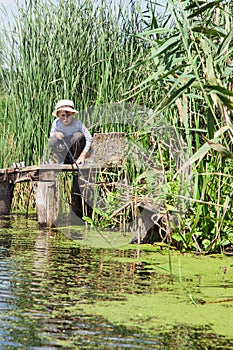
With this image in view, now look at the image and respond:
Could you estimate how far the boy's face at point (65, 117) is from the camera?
7160mm

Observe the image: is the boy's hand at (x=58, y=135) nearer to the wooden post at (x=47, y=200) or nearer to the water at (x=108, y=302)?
the wooden post at (x=47, y=200)

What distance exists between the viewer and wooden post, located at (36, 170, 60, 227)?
7.10 m

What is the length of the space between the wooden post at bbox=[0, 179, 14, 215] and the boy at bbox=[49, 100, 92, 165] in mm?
882

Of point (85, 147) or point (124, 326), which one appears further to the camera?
point (85, 147)

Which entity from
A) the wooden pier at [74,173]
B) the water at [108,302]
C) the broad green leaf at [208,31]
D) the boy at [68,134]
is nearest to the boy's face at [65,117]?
the boy at [68,134]

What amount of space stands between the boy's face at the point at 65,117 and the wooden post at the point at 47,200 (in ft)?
1.55

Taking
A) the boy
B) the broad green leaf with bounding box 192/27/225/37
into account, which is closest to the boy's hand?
the boy

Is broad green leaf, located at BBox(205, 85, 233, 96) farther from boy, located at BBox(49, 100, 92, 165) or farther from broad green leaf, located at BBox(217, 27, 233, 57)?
boy, located at BBox(49, 100, 92, 165)

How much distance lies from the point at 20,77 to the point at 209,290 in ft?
15.0

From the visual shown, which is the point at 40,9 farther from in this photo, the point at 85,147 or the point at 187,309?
the point at 187,309

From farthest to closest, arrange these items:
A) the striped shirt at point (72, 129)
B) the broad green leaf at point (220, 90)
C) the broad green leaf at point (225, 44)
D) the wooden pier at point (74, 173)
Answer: the striped shirt at point (72, 129) < the wooden pier at point (74, 173) < the broad green leaf at point (225, 44) < the broad green leaf at point (220, 90)

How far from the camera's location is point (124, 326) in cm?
300

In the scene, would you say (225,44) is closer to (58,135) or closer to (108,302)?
(108,302)

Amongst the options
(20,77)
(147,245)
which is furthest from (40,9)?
(147,245)
